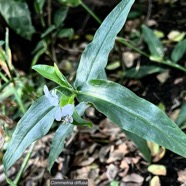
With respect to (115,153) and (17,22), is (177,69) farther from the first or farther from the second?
(17,22)

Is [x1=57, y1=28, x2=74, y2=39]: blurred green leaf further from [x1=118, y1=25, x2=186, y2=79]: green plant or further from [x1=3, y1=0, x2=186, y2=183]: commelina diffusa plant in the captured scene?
[x1=3, y1=0, x2=186, y2=183]: commelina diffusa plant

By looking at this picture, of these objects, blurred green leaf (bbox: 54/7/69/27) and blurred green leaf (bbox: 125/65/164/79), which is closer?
blurred green leaf (bbox: 125/65/164/79)

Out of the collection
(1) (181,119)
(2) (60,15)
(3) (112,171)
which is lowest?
(3) (112,171)

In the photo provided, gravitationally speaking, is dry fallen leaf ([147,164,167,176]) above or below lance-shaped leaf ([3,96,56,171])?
below

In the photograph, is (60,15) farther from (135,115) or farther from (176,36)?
(135,115)

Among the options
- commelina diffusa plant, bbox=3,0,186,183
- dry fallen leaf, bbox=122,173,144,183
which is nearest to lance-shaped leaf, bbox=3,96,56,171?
commelina diffusa plant, bbox=3,0,186,183

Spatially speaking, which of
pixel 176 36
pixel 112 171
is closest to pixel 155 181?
pixel 112 171

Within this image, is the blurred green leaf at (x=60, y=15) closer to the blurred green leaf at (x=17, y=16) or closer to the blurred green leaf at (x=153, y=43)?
the blurred green leaf at (x=17, y=16)

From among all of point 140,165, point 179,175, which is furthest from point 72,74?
point 179,175
